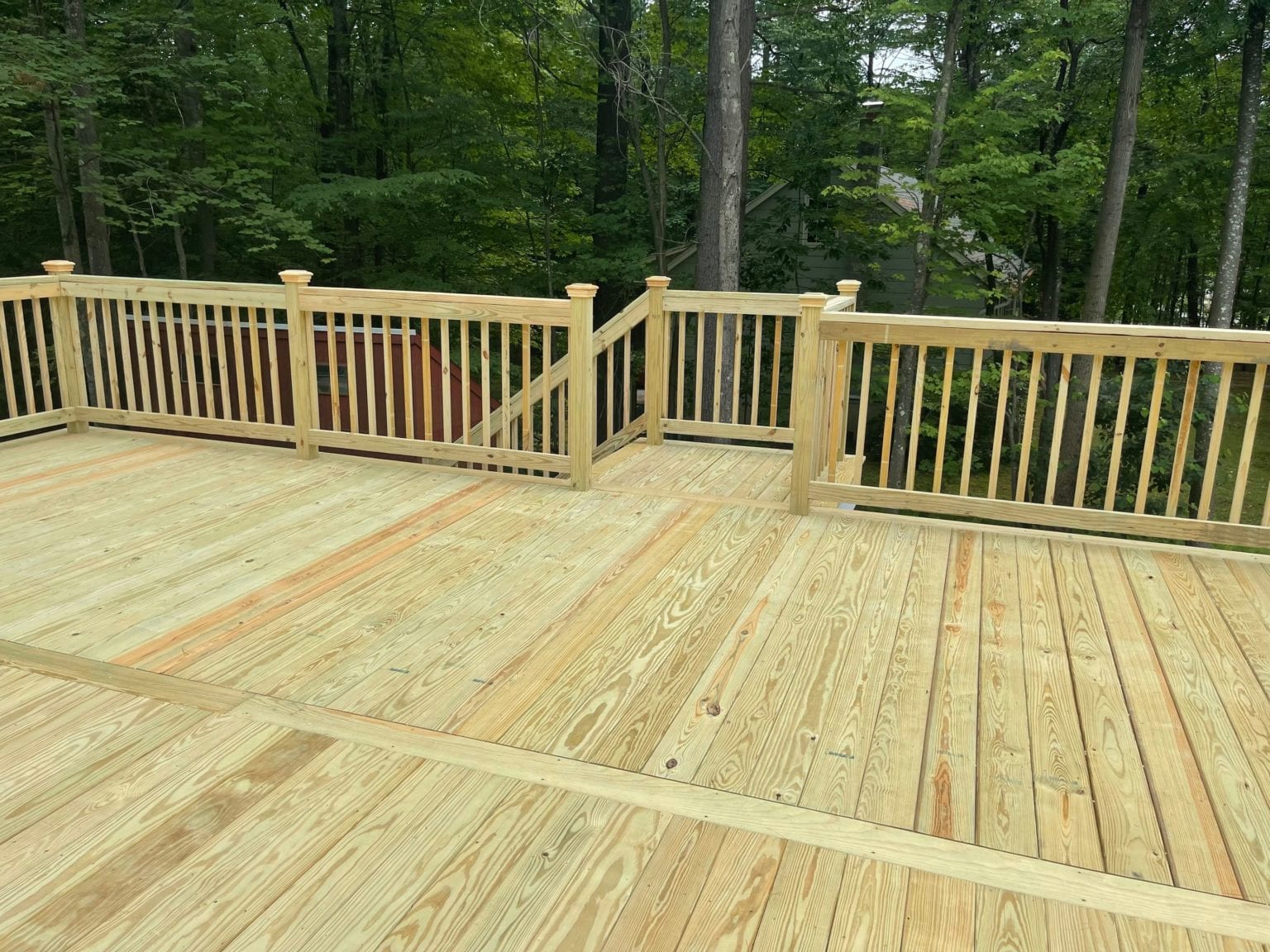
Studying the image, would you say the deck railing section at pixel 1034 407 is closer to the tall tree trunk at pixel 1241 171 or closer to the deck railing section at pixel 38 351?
the deck railing section at pixel 38 351

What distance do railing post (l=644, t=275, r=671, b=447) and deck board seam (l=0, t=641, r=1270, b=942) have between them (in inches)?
140

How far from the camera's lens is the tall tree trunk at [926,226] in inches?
456

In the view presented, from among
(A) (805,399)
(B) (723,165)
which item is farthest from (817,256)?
(A) (805,399)

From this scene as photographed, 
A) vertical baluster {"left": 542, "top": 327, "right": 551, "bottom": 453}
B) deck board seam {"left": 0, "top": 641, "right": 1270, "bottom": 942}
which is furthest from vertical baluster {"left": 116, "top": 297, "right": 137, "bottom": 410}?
deck board seam {"left": 0, "top": 641, "right": 1270, "bottom": 942}

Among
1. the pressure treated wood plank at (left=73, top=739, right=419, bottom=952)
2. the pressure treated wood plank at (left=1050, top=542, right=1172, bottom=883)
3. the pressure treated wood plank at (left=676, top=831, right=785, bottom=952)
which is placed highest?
the pressure treated wood plank at (left=1050, top=542, right=1172, bottom=883)

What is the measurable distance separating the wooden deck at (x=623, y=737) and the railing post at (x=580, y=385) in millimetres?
662

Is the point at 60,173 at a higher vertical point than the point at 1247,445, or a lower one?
higher

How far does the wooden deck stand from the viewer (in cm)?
186

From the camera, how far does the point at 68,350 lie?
5.74 metres

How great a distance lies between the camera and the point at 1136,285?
1895cm

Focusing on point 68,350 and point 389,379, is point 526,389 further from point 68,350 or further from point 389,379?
point 68,350

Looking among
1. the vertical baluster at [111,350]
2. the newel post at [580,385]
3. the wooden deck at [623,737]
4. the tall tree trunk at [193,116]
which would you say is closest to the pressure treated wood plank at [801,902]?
the wooden deck at [623,737]

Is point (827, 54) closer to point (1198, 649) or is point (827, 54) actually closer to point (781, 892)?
point (1198, 649)

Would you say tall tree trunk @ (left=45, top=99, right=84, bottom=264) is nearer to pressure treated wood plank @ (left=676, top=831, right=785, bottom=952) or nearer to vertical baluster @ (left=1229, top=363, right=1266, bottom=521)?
pressure treated wood plank @ (left=676, top=831, right=785, bottom=952)
